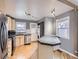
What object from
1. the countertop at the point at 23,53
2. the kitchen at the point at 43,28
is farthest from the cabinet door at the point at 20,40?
the countertop at the point at 23,53

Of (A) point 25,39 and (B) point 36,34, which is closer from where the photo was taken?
(A) point 25,39

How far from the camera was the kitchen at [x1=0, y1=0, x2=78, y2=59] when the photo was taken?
243 centimetres

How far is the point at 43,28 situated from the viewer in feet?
27.9

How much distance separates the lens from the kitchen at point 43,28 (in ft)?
7.98

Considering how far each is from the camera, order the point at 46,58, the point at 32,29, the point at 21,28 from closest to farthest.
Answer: the point at 46,58 → the point at 21,28 → the point at 32,29

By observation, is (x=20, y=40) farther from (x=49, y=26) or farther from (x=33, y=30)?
(x=49, y=26)

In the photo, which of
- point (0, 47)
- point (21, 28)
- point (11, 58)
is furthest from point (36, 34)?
point (0, 47)

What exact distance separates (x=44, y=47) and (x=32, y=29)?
743 centimetres

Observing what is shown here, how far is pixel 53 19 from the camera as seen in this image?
6746 mm

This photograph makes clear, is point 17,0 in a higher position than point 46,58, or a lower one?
higher

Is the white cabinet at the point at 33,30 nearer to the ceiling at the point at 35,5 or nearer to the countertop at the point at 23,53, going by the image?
the countertop at the point at 23,53

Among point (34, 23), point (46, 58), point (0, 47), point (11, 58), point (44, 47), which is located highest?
point (34, 23)

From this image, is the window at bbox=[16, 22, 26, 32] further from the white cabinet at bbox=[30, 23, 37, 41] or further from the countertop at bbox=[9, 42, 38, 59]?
the countertop at bbox=[9, 42, 38, 59]

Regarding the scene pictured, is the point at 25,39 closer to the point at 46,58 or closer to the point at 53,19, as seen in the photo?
the point at 53,19
